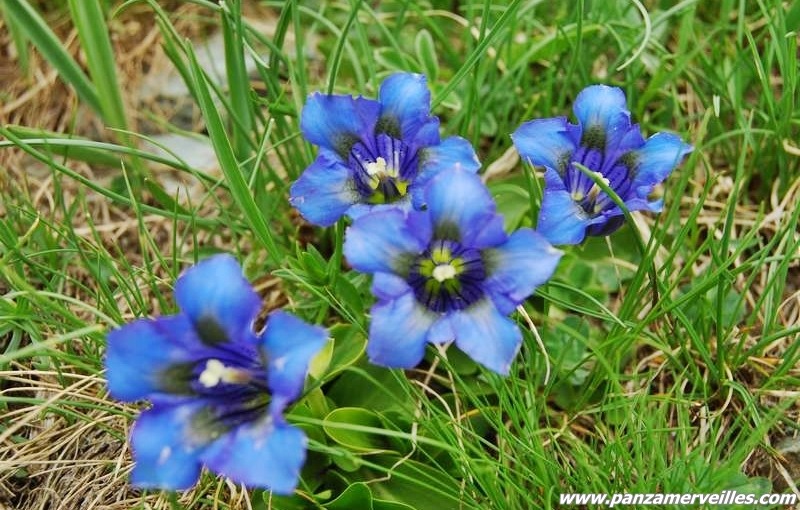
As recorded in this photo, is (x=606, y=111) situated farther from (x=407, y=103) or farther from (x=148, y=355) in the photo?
(x=148, y=355)

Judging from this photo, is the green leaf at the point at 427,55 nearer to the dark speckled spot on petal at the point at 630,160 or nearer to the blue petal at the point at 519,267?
the dark speckled spot on petal at the point at 630,160

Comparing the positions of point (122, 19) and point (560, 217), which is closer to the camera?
point (560, 217)

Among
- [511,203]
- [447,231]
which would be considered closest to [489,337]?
[447,231]

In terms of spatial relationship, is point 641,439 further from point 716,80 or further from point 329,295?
point 716,80

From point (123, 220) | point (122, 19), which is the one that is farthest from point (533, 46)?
point (122, 19)

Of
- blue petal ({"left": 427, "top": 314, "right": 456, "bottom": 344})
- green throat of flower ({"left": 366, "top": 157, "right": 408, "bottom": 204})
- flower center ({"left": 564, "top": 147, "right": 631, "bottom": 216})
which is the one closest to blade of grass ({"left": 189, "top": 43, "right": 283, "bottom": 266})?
green throat of flower ({"left": 366, "top": 157, "right": 408, "bottom": 204})

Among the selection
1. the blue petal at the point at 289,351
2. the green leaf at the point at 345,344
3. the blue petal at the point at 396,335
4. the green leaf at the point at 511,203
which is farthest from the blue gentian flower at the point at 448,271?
the green leaf at the point at 511,203

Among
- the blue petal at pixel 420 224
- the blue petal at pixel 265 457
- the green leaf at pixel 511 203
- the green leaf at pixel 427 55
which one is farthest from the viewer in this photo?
the green leaf at pixel 427 55
